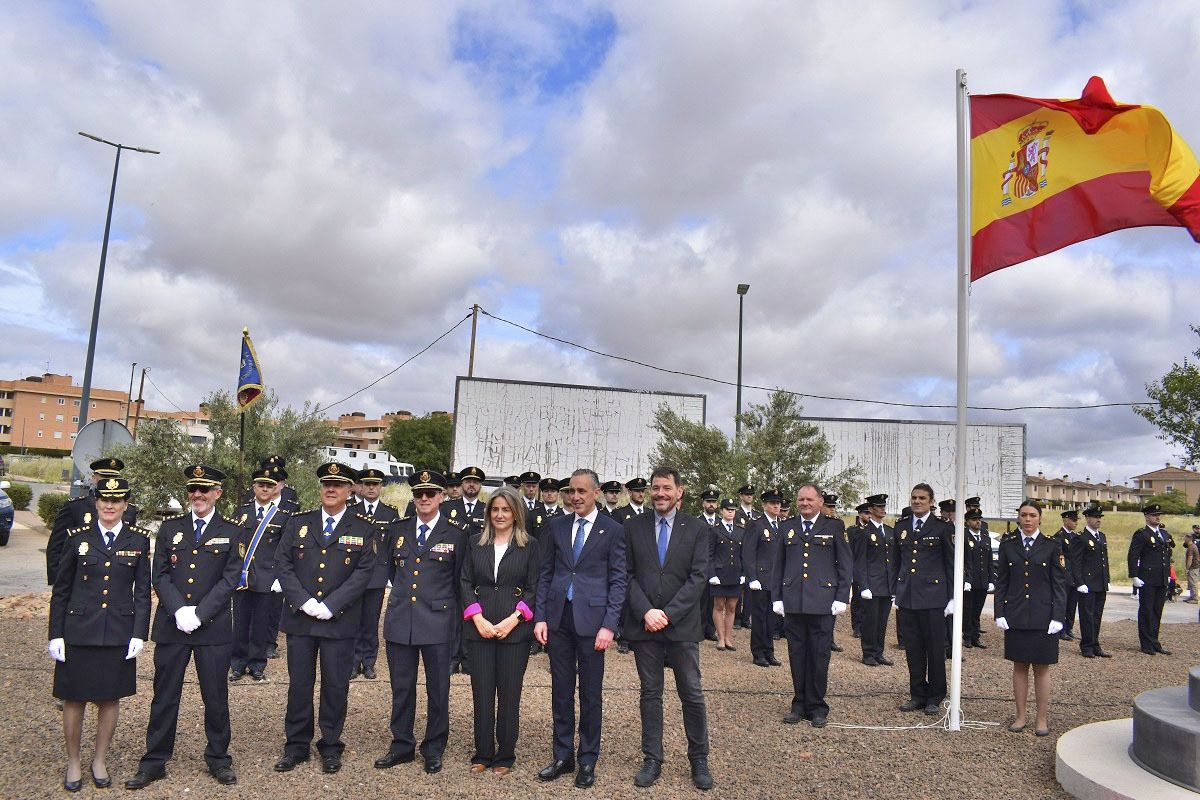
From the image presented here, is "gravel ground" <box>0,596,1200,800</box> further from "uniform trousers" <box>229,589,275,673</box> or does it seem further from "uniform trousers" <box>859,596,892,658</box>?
"uniform trousers" <box>859,596,892,658</box>

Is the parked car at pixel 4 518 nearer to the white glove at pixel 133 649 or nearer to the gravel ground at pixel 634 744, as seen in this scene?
the gravel ground at pixel 634 744

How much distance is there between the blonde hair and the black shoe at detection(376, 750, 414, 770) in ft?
5.04

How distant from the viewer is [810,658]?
7520mm

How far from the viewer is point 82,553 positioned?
5.34 m

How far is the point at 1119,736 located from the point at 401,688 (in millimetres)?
5286

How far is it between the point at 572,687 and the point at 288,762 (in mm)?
1959

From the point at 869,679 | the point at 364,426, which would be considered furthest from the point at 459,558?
the point at 364,426

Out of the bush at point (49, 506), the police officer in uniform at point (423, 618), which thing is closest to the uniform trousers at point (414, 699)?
the police officer in uniform at point (423, 618)

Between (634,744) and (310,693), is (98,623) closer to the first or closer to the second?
(310,693)

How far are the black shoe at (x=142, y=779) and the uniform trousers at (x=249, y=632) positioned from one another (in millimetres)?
3254

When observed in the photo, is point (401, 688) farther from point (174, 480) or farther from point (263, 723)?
point (174, 480)

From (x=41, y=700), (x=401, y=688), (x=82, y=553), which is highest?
(x=82, y=553)

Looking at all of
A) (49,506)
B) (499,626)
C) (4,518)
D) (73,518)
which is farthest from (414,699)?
(49,506)

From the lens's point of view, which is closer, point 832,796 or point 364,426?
point 832,796
